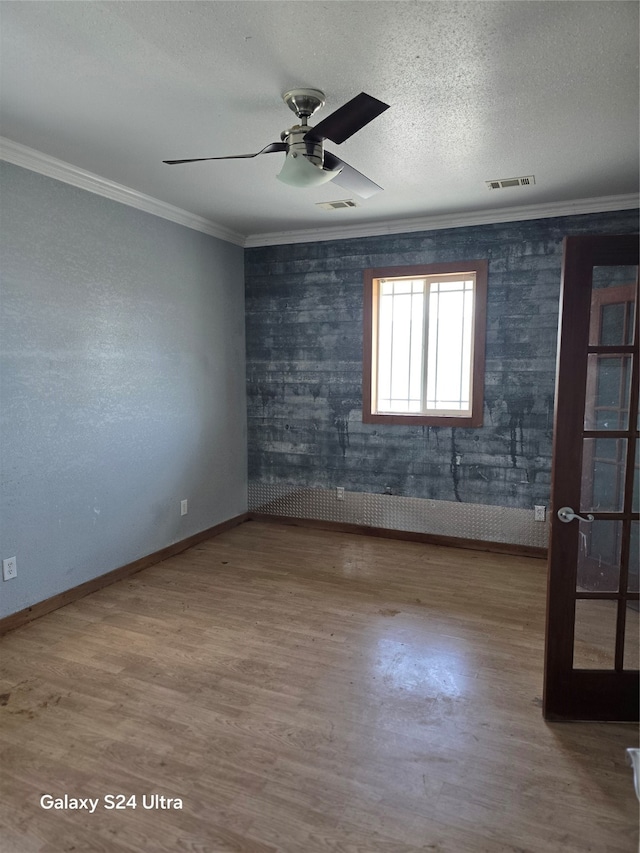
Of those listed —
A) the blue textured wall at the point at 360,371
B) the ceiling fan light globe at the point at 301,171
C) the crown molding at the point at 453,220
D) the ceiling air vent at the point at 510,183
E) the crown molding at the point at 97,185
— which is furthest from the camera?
the blue textured wall at the point at 360,371

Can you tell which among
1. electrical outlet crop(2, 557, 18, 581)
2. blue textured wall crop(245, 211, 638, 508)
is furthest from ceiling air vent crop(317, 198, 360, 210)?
electrical outlet crop(2, 557, 18, 581)

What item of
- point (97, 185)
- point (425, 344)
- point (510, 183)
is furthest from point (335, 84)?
point (425, 344)

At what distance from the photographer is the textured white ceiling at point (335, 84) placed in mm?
1833

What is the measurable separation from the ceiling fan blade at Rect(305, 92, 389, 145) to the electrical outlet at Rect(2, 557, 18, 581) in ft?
9.04

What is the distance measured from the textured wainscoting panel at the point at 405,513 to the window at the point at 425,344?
738 mm

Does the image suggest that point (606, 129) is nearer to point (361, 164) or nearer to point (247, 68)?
point (361, 164)

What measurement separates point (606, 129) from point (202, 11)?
6.74 feet

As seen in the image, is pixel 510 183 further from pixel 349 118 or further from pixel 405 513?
pixel 405 513

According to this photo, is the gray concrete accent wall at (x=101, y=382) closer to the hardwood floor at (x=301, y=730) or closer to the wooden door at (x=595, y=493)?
the hardwood floor at (x=301, y=730)

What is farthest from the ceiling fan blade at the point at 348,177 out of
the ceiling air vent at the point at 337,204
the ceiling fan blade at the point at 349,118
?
the ceiling air vent at the point at 337,204

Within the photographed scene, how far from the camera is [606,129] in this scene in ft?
8.80

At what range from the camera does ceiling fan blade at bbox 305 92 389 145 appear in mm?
1923

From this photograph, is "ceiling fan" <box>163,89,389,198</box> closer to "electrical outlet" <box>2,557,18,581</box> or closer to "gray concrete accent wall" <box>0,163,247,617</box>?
"gray concrete accent wall" <box>0,163,247,617</box>

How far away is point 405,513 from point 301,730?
8.90 feet
